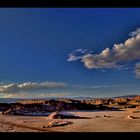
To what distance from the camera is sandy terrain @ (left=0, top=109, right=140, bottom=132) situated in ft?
13.6

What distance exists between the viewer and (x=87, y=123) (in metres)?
4.23

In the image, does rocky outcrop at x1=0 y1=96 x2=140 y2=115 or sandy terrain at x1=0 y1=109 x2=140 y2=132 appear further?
rocky outcrop at x1=0 y1=96 x2=140 y2=115

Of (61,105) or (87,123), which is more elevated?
(61,105)

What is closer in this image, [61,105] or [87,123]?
[87,123]

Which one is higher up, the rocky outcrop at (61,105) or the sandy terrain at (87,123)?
the rocky outcrop at (61,105)

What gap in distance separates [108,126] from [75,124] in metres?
0.37

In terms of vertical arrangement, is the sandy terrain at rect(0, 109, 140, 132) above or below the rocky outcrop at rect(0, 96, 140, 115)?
below

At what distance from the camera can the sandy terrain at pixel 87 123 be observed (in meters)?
4.16

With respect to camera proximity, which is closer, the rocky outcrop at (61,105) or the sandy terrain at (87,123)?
the sandy terrain at (87,123)
